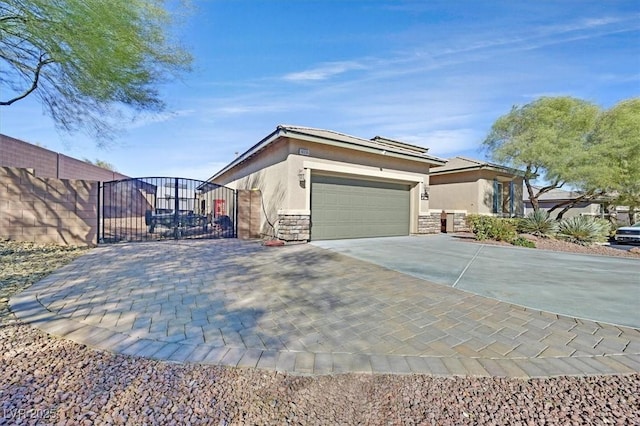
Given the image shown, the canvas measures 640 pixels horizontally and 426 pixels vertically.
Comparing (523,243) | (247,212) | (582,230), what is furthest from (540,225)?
(247,212)

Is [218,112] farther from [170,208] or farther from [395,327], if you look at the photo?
[395,327]

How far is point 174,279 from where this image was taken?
5.07 meters

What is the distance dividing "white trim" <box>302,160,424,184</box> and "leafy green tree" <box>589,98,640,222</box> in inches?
322

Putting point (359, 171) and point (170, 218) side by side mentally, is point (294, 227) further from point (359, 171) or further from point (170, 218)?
point (170, 218)

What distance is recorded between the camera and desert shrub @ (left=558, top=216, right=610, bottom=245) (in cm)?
1088

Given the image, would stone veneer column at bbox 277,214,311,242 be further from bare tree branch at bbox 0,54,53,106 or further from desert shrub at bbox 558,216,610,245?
desert shrub at bbox 558,216,610,245

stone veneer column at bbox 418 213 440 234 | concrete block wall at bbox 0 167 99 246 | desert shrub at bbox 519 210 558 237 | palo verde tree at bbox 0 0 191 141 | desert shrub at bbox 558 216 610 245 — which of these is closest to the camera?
palo verde tree at bbox 0 0 191 141

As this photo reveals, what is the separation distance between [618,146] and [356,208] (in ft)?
41.6

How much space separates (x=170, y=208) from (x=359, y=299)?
11036mm

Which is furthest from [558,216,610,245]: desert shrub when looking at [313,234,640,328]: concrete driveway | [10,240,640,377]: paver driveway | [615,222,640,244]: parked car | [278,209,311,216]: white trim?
[278,209,311,216]: white trim

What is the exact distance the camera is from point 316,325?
328 cm

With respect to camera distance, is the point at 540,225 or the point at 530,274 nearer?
the point at 530,274

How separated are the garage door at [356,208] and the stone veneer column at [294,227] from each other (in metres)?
0.48

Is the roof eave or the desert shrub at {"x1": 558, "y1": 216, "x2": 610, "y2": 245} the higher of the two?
the roof eave
